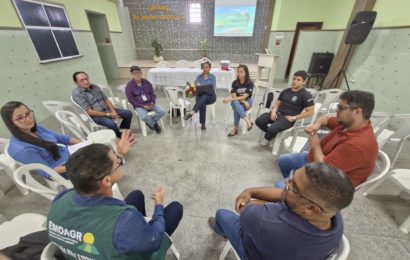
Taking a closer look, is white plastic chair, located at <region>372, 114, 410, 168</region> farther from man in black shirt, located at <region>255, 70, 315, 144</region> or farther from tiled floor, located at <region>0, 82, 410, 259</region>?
man in black shirt, located at <region>255, 70, 315, 144</region>

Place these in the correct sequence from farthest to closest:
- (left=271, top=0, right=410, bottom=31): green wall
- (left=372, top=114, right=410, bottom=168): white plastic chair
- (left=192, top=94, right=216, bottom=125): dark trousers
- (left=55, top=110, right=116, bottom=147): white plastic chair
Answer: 1. (left=271, top=0, right=410, bottom=31): green wall
2. (left=192, top=94, right=216, bottom=125): dark trousers
3. (left=55, top=110, right=116, bottom=147): white plastic chair
4. (left=372, top=114, right=410, bottom=168): white plastic chair

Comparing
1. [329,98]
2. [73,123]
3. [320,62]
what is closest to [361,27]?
[320,62]

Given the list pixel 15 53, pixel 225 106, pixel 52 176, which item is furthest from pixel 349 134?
pixel 15 53

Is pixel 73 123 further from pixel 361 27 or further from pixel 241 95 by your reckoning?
pixel 361 27

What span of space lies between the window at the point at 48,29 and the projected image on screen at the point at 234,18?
4217 millimetres

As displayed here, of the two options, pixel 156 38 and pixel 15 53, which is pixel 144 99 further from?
pixel 156 38

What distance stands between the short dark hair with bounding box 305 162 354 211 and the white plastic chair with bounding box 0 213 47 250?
146 cm

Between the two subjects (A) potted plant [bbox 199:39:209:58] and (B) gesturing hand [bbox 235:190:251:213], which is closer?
(B) gesturing hand [bbox 235:190:251:213]

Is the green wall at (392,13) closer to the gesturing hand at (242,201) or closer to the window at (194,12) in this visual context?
the gesturing hand at (242,201)

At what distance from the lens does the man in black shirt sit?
6.92 feet

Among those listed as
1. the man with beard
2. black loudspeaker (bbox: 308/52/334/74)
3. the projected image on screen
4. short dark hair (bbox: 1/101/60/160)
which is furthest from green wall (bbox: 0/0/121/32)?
black loudspeaker (bbox: 308/52/334/74)

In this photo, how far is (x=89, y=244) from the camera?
610mm

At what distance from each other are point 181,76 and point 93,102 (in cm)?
246

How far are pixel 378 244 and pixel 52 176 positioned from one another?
2425mm
